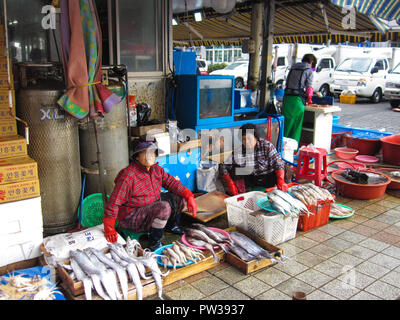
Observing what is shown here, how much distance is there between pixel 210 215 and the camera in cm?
536

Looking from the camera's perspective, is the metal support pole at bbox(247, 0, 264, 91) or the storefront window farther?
the metal support pole at bbox(247, 0, 264, 91)

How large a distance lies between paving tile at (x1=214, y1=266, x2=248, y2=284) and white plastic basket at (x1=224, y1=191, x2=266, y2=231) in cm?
84

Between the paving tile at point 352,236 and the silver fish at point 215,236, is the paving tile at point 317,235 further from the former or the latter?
the silver fish at point 215,236

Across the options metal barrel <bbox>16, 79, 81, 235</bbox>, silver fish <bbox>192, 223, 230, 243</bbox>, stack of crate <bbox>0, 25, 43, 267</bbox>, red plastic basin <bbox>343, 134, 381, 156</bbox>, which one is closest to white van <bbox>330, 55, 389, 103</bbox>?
red plastic basin <bbox>343, 134, 381, 156</bbox>

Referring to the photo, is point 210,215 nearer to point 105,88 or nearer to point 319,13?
point 105,88

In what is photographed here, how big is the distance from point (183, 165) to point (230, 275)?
2543mm

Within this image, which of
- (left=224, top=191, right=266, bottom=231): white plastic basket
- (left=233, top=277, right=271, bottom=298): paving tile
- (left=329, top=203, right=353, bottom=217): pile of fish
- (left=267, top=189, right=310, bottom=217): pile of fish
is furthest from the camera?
(left=329, top=203, right=353, bottom=217): pile of fish

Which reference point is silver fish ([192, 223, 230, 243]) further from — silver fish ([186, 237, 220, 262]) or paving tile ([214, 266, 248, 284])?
paving tile ([214, 266, 248, 284])

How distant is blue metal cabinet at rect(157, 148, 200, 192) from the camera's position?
606 centimetres

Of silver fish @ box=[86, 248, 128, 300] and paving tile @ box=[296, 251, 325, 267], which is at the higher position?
silver fish @ box=[86, 248, 128, 300]

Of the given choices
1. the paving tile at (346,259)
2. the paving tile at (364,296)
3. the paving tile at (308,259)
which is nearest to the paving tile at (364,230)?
the paving tile at (346,259)

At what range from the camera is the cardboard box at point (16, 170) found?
12.5ft

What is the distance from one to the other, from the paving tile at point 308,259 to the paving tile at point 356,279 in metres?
0.36

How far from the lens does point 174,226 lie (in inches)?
204
